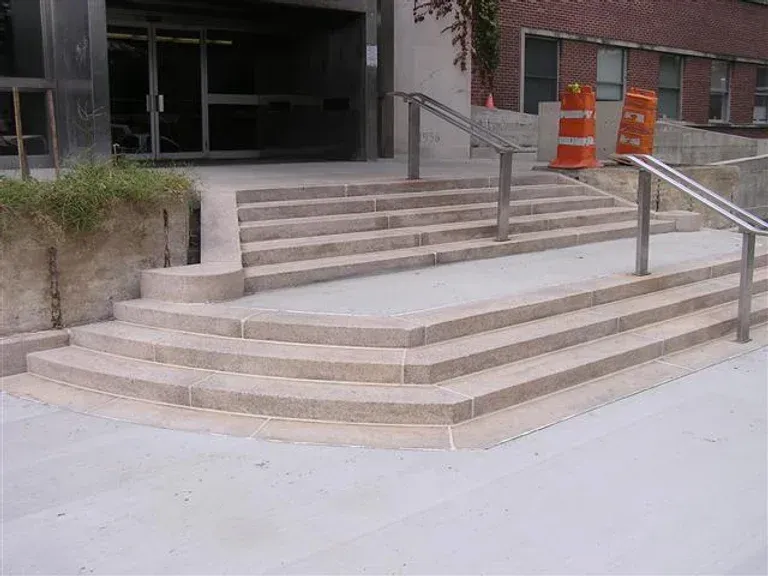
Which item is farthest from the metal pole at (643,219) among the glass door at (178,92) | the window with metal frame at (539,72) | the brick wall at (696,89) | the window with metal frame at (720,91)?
the window with metal frame at (720,91)

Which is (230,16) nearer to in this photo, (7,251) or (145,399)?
(7,251)

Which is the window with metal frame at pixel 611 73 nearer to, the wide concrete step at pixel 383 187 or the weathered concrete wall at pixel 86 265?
the wide concrete step at pixel 383 187

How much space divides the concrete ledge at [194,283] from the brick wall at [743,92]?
2222cm

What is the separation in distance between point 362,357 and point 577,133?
279 inches

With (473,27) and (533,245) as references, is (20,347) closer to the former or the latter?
(533,245)

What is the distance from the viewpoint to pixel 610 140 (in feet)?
45.0

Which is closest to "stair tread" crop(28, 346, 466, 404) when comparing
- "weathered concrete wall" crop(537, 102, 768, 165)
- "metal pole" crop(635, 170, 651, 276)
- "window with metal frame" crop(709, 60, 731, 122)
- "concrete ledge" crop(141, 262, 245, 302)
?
"concrete ledge" crop(141, 262, 245, 302)

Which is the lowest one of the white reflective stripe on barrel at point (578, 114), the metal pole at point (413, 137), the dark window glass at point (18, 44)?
the metal pole at point (413, 137)

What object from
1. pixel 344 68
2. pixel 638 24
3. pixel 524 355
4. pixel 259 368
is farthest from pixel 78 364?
pixel 638 24

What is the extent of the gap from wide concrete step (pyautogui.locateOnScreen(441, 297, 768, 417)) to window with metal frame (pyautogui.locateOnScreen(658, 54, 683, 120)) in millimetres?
16592

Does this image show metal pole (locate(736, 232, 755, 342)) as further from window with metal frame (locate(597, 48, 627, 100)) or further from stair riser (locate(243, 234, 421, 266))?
window with metal frame (locate(597, 48, 627, 100))

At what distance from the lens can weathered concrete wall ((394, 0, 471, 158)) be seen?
14.8 m

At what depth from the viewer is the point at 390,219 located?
26.3 ft

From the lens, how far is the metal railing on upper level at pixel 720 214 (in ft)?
20.3
